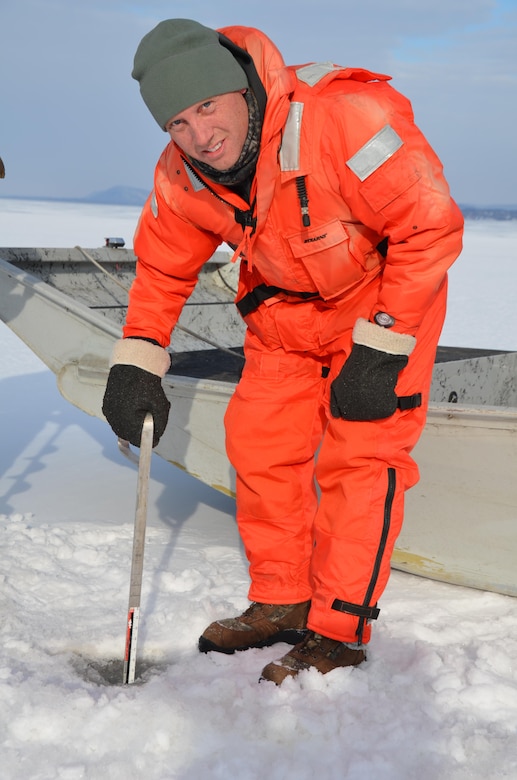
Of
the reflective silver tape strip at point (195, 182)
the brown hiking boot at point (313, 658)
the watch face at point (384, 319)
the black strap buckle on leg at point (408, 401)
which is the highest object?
the reflective silver tape strip at point (195, 182)

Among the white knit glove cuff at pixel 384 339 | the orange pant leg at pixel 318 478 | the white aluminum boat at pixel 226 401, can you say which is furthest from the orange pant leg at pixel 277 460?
the white aluminum boat at pixel 226 401

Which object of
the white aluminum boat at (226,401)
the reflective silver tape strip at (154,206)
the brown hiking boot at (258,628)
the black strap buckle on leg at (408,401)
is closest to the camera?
the black strap buckle on leg at (408,401)

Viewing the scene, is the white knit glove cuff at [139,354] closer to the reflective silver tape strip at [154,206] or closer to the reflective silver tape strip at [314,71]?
the reflective silver tape strip at [154,206]

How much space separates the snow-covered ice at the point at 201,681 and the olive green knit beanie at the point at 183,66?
1.42m

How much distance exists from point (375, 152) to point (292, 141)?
20 cm

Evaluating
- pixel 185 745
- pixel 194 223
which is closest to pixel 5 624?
pixel 185 745

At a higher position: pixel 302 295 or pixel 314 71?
→ pixel 314 71

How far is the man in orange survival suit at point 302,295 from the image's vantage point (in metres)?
1.92

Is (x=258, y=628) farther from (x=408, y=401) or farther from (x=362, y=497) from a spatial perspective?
(x=408, y=401)

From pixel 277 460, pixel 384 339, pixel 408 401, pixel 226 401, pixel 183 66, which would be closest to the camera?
pixel 183 66

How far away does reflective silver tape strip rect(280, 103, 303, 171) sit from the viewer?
1.94 metres

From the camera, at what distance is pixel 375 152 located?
1884 millimetres

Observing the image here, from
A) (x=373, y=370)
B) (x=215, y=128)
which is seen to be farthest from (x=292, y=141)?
(x=373, y=370)

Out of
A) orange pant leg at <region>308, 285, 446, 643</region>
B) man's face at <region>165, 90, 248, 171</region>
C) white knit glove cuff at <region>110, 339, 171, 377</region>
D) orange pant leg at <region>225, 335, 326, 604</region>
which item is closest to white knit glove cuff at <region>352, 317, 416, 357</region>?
orange pant leg at <region>308, 285, 446, 643</region>
